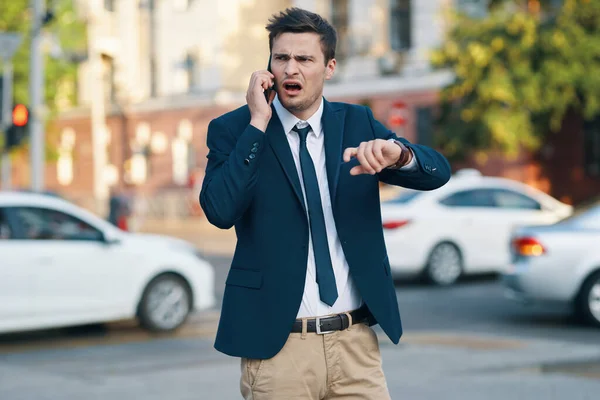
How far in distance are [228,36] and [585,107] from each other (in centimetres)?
1964

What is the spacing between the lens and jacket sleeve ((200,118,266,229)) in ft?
10.2

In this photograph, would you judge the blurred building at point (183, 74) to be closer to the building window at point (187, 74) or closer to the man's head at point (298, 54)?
the building window at point (187, 74)

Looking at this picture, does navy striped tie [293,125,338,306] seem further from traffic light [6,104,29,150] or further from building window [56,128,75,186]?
building window [56,128,75,186]

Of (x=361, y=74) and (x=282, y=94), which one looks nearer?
(x=282, y=94)

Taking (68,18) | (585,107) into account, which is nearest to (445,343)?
(585,107)

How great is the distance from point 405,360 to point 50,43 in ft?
71.8

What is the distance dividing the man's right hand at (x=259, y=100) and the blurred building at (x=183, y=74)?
100ft

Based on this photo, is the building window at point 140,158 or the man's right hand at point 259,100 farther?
the building window at point 140,158

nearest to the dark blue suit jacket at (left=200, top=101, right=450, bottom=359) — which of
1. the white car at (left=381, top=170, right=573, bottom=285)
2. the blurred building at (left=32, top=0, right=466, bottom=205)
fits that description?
the white car at (left=381, top=170, right=573, bottom=285)

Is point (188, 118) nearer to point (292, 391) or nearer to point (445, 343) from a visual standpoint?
point (445, 343)

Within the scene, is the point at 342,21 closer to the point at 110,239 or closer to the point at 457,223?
the point at 457,223

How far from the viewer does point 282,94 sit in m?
3.26

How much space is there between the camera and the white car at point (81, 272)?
9.97m

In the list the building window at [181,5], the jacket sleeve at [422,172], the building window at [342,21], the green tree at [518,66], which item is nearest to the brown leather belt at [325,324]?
the jacket sleeve at [422,172]
